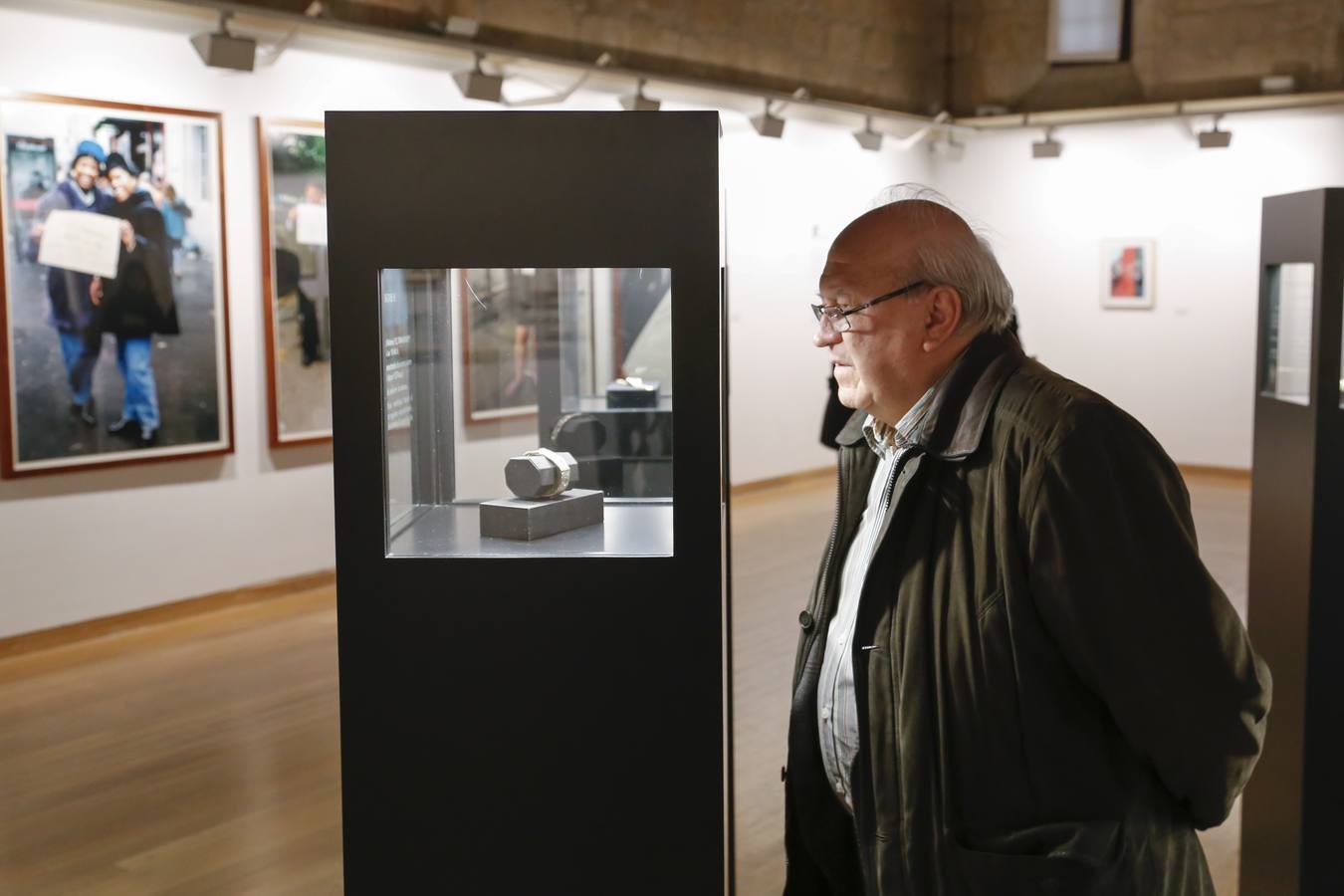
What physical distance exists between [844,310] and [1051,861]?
932 millimetres

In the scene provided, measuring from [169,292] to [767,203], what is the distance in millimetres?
6874

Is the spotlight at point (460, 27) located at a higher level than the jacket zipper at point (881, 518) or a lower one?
higher

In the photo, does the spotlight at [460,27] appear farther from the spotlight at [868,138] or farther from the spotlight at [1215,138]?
the spotlight at [1215,138]

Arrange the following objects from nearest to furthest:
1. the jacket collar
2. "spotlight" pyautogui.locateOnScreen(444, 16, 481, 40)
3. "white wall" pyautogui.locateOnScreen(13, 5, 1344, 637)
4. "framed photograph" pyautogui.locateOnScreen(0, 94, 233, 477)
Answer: the jacket collar
"framed photograph" pyautogui.locateOnScreen(0, 94, 233, 477)
"white wall" pyautogui.locateOnScreen(13, 5, 1344, 637)
"spotlight" pyautogui.locateOnScreen(444, 16, 481, 40)

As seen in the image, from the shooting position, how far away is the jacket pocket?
6.89 ft

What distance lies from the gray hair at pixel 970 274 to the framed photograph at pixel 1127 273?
1335 centimetres

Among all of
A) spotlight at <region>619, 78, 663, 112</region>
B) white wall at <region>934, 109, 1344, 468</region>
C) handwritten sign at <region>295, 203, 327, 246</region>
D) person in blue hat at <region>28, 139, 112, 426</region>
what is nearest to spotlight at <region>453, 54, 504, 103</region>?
handwritten sign at <region>295, 203, 327, 246</region>

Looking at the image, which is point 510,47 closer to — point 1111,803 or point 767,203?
point 767,203

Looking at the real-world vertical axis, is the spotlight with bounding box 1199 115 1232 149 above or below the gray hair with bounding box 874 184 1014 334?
above

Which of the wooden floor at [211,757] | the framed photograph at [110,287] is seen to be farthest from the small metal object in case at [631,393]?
the framed photograph at [110,287]

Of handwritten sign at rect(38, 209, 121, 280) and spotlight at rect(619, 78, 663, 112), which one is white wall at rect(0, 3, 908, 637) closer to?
spotlight at rect(619, 78, 663, 112)

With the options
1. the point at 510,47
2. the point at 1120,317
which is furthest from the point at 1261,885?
the point at 1120,317

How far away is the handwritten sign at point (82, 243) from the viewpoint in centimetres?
754

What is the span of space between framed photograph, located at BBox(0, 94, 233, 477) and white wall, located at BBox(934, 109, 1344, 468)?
10022 mm
